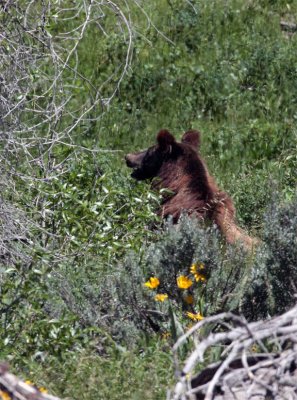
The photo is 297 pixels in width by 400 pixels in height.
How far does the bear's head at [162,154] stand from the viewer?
10.2 m

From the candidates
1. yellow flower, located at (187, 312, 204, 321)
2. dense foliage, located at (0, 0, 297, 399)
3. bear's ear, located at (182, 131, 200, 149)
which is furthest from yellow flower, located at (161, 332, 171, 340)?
bear's ear, located at (182, 131, 200, 149)

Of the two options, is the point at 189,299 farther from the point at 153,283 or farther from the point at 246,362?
the point at 246,362

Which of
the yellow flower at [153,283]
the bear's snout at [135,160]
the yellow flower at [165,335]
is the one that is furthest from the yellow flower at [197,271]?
the bear's snout at [135,160]

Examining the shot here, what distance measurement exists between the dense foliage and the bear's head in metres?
0.25

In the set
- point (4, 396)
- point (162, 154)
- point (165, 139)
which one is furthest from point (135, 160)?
point (4, 396)

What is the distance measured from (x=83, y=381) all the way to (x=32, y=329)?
796 millimetres

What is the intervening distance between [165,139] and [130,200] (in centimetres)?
150

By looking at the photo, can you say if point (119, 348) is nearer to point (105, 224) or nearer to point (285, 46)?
point (105, 224)

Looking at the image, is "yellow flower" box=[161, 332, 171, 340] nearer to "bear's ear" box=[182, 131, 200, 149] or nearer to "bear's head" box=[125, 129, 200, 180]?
"bear's head" box=[125, 129, 200, 180]

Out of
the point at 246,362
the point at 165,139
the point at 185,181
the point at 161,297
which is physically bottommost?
the point at 185,181

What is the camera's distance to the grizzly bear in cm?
939

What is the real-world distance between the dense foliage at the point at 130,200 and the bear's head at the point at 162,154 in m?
0.25

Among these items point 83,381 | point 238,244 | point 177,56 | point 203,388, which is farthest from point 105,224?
point 177,56

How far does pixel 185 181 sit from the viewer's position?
10.0m
